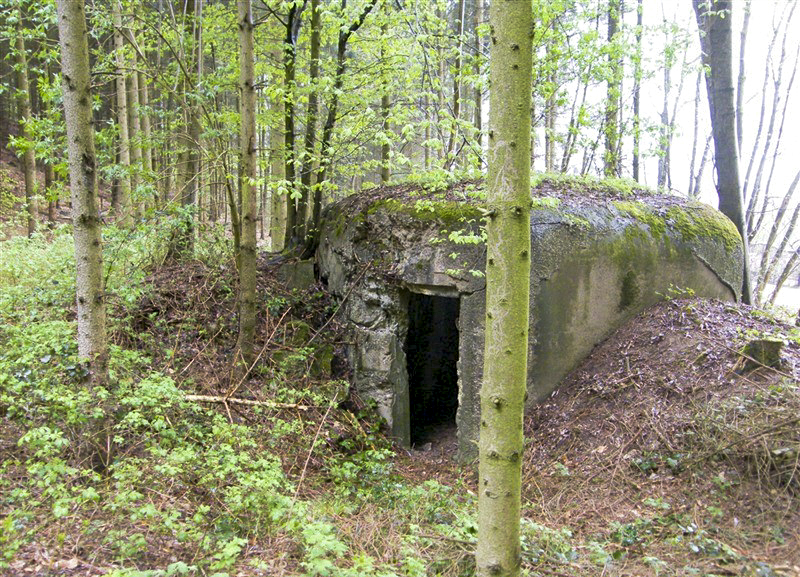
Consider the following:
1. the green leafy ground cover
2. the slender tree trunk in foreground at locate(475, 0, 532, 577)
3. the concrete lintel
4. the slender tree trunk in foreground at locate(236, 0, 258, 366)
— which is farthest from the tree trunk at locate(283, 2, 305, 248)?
the slender tree trunk in foreground at locate(475, 0, 532, 577)

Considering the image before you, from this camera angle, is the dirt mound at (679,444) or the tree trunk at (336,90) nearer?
the dirt mound at (679,444)

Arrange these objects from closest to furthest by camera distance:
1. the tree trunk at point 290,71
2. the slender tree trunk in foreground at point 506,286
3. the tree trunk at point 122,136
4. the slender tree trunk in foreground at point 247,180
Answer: the slender tree trunk in foreground at point 506,286
the slender tree trunk in foreground at point 247,180
the tree trunk at point 122,136
the tree trunk at point 290,71

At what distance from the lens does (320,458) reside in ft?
17.0

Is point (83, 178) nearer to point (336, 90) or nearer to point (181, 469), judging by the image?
point (181, 469)

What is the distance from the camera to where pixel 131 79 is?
9.68 m

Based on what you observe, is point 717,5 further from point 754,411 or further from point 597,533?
point 597,533

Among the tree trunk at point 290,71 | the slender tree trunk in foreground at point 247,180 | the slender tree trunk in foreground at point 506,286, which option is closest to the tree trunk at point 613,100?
the tree trunk at point 290,71

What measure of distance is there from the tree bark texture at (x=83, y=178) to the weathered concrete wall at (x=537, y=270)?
3.01m

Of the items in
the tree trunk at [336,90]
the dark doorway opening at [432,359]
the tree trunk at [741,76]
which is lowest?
the dark doorway opening at [432,359]

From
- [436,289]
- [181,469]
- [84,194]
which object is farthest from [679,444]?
[84,194]

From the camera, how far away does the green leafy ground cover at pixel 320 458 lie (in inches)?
122

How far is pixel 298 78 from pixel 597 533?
6.32 metres

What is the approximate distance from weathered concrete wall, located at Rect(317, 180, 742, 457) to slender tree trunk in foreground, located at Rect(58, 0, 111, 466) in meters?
3.01

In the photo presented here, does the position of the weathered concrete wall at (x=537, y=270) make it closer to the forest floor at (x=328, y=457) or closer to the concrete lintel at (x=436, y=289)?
the concrete lintel at (x=436, y=289)
